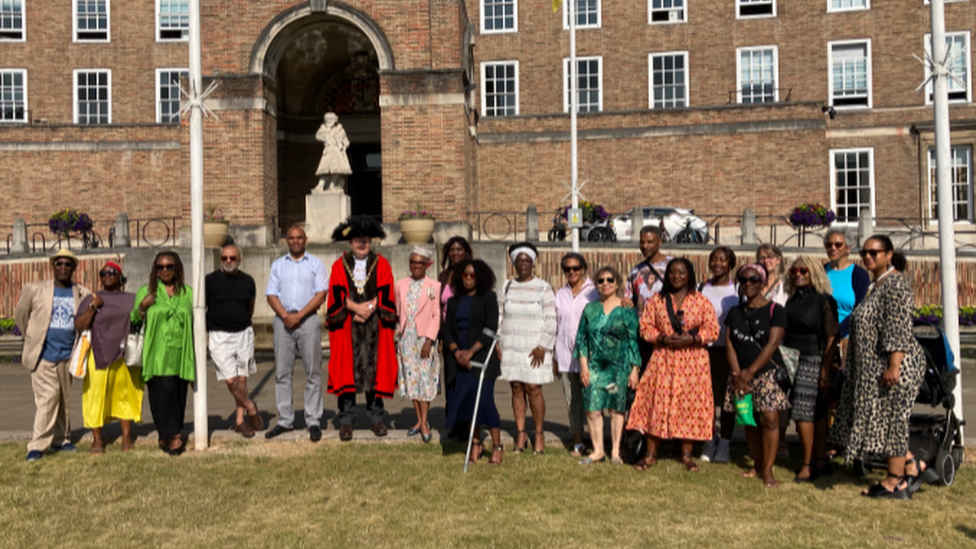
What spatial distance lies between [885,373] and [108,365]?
7.01 meters

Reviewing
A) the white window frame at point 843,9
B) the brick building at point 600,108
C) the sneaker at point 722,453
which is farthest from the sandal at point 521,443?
the white window frame at point 843,9

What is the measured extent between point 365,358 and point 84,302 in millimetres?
2814

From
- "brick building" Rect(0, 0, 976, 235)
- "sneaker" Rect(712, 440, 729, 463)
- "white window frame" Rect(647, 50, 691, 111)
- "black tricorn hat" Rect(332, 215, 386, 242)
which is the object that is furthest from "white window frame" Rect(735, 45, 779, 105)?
"sneaker" Rect(712, 440, 729, 463)

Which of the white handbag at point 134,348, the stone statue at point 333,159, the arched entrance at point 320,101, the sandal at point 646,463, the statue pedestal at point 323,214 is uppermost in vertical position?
the arched entrance at point 320,101

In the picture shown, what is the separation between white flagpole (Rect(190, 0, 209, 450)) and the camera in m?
8.44

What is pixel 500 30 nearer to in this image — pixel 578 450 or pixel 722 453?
pixel 578 450

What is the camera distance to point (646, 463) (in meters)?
7.50

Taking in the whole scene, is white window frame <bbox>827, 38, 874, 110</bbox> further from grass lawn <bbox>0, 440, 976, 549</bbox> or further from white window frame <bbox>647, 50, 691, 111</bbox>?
grass lawn <bbox>0, 440, 976, 549</bbox>

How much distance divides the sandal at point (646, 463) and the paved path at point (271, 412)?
1.26m

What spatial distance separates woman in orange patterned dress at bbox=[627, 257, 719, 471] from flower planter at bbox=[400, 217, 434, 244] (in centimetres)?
1123

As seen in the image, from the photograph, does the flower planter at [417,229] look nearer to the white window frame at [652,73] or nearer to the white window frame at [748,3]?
the white window frame at [652,73]

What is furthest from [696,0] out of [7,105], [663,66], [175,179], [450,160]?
[7,105]

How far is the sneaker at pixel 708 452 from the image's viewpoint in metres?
7.83

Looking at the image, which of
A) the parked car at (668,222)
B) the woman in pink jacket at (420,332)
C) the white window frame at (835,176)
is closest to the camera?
the woman in pink jacket at (420,332)
